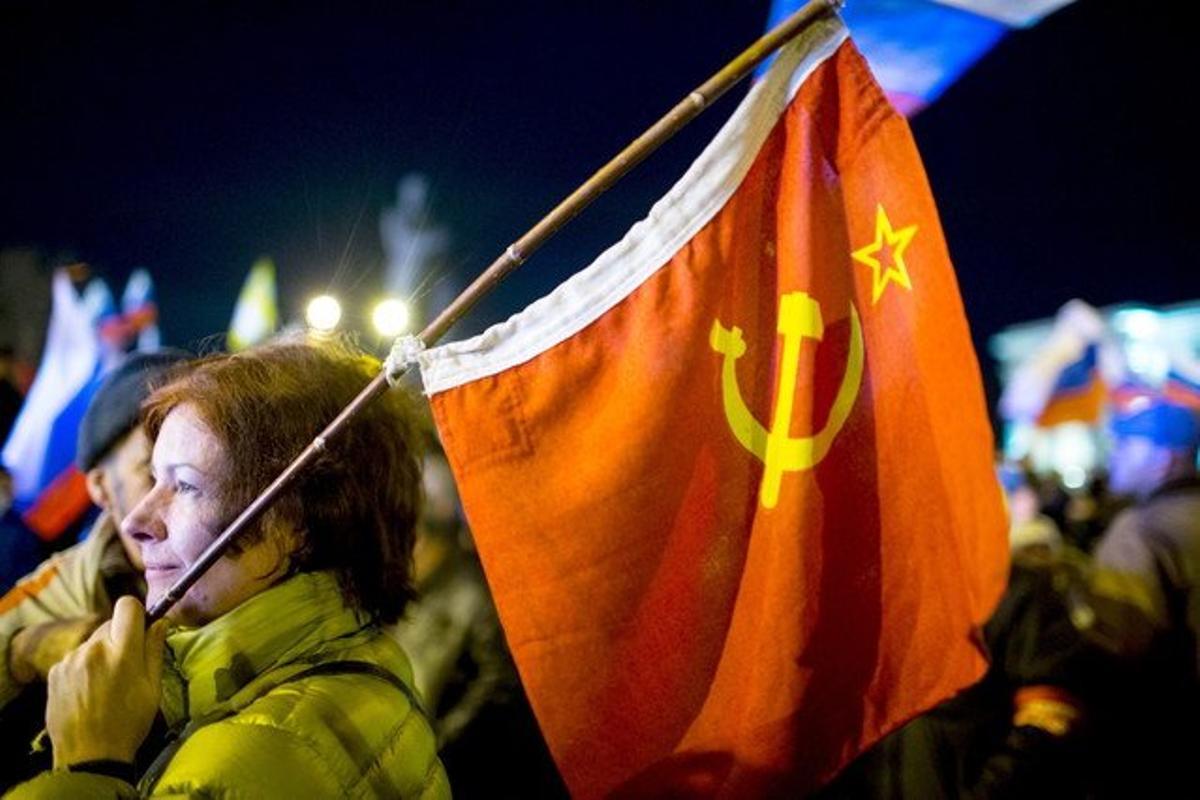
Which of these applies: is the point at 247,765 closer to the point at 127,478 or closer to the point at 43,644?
the point at 43,644

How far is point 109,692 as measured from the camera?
4.59 feet

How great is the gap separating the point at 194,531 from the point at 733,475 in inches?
38.8

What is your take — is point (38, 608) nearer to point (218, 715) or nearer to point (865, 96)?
point (218, 715)

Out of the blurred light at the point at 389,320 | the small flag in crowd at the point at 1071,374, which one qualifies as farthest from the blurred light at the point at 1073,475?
the blurred light at the point at 389,320

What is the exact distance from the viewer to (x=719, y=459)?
5.57 feet

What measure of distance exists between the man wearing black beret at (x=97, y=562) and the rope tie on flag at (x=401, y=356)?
1.17 m

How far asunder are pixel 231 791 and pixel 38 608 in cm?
172

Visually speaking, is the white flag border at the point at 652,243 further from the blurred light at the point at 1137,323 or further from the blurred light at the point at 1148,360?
the blurred light at the point at 1137,323

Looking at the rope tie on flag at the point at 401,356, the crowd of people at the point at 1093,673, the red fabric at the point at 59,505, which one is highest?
the red fabric at the point at 59,505

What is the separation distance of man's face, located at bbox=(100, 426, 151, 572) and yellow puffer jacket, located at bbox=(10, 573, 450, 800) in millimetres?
1012

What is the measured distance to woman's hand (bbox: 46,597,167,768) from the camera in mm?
1361

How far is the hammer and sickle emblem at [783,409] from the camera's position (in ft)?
5.50

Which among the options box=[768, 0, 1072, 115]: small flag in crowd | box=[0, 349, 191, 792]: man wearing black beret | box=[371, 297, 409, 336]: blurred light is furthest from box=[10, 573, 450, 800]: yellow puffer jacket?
box=[371, 297, 409, 336]: blurred light

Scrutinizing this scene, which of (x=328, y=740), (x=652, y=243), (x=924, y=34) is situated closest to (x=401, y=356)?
(x=652, y=243)
